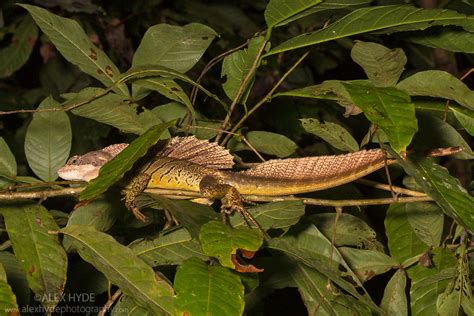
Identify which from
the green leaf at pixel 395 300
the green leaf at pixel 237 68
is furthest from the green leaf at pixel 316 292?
the green leaf at pixel 237 68

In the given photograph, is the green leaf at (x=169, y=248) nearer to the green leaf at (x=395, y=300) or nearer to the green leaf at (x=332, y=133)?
the green leaf at (x=332, y=133)

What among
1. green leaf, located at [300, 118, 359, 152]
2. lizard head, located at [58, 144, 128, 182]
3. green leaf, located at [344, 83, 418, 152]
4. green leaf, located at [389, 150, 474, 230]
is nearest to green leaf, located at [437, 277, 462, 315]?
green leaf, located at [389, 150, 474, 230]

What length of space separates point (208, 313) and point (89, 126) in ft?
8.28

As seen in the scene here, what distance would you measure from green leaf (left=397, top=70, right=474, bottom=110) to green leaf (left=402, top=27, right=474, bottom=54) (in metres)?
0.16

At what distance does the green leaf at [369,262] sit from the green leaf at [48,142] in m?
0.92

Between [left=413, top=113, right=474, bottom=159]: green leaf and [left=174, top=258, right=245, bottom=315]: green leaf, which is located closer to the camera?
[left=174, top=258, right=245, bottom=315]: green leaf

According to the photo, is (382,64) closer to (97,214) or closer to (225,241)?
(225,241)

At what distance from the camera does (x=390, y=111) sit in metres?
1.33

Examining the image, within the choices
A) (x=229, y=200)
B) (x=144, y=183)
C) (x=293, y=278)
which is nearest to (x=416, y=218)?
(x=293, y=278)

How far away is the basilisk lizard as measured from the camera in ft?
5.79

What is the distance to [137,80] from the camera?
189 centimetres

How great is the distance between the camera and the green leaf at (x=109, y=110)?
1896 millimetres

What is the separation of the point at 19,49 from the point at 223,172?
2103 mm

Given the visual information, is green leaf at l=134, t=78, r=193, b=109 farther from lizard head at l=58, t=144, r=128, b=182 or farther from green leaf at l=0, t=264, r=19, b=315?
green leaf at l=0, t=264, r=19, b=315
